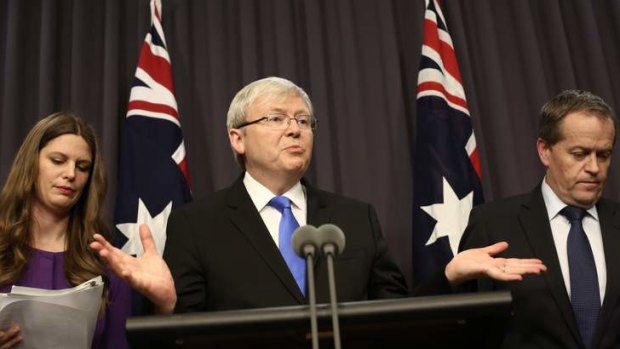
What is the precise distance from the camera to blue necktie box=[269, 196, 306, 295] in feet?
7.72

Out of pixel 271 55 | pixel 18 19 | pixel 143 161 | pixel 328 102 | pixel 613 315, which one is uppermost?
pixel 18 19

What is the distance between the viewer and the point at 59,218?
2.64 m

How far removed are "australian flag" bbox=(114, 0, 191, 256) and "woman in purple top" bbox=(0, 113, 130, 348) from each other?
1.55 ft

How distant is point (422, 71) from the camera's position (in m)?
3.53

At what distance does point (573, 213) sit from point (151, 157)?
6.13 ft

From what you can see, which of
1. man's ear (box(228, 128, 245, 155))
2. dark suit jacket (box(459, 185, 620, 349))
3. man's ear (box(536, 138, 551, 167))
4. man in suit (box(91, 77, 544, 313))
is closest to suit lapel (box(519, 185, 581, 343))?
dark suit jacket (box(459, 185, 620, 349))

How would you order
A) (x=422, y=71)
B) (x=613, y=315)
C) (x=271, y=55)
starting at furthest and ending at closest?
(x=271, y=55), (x=422, y=71), (x=613, y=315)

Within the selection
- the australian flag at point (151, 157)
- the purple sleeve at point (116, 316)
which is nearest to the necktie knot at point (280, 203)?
the purple sleeve at point (116, 316)

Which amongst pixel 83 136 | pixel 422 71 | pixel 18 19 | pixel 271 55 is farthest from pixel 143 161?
pixel 422 71

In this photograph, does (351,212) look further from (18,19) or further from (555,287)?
(18,19)

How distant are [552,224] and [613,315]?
1.43 feet

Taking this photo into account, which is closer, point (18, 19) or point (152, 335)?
point (152, 335)

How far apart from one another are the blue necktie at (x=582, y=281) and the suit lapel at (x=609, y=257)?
0.03 metres

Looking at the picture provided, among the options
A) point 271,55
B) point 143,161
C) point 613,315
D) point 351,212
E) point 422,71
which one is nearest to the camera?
point 613,315
